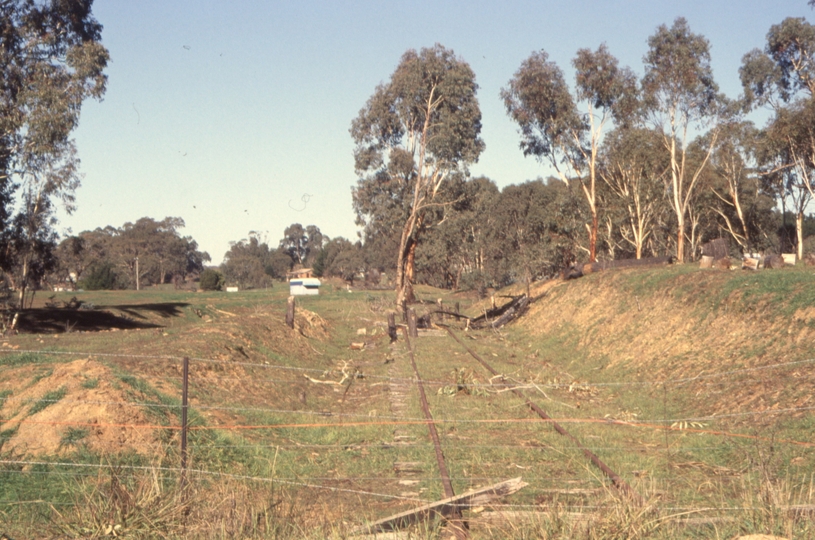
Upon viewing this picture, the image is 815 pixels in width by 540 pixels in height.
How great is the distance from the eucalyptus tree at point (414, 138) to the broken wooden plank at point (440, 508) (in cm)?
4105

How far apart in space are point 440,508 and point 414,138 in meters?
46.2

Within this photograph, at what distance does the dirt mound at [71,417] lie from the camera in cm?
922

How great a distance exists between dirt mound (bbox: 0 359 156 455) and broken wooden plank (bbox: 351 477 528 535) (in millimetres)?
4063

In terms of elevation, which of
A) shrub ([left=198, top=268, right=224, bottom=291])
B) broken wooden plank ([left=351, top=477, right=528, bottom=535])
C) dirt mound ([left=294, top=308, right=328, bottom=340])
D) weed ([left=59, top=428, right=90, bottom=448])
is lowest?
broken wooden plank ([left=351, top=477, right=528, bottom=535])

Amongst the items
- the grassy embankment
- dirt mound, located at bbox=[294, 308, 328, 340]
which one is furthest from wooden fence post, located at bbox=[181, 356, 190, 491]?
dirt mound, located at bbox=[294, 308, 328, 340]

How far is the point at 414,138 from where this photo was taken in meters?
51.7

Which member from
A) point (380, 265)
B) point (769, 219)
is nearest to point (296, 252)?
point (380, 265)

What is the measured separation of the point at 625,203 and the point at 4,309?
41.8 metres

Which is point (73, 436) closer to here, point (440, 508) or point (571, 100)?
point (440, 508)

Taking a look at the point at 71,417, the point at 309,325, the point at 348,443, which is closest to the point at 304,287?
the point at 309,325

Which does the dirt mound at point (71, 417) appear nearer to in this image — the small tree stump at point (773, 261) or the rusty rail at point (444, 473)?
the rusty rail at point (444, 473)

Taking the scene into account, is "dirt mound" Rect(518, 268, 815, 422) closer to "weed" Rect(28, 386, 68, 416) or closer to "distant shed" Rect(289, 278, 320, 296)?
"weed" Rect(28, 386, 68, 416)

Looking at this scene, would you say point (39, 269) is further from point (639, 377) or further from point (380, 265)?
point (380, 265)

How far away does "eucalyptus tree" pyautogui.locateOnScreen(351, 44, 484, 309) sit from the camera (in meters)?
50.2
